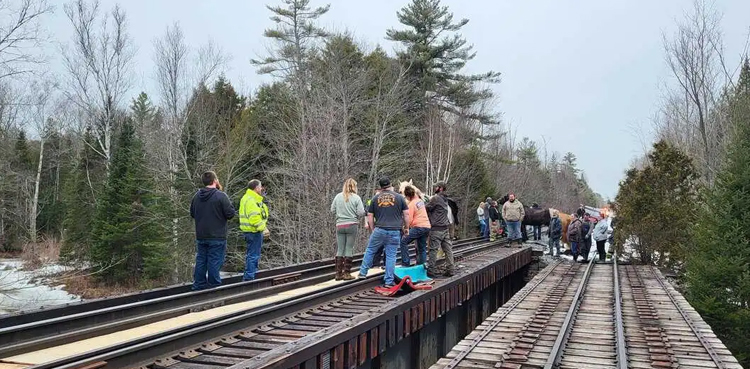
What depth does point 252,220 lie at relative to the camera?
10359 millimetres

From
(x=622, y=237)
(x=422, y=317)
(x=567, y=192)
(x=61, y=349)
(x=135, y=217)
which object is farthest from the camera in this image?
(x=567, y=192)

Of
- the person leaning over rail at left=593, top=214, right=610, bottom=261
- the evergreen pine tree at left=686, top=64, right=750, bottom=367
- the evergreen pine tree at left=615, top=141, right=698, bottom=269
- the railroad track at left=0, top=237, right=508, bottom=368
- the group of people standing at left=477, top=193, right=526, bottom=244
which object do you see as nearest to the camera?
the railroad track at left=0, top=237, right=508, bottom=368

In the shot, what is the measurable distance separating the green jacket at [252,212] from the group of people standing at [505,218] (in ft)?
41.1

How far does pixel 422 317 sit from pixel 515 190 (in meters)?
44.9

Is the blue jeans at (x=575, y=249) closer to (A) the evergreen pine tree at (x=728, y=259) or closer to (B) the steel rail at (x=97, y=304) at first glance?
→ (A) the evergreen pine tree at (x=728, y=259)

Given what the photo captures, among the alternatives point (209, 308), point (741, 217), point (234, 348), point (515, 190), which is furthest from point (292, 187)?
point (515, 190)

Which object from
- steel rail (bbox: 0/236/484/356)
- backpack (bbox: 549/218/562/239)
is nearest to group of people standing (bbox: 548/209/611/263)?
backpack (bbox: 549/218/562/239)

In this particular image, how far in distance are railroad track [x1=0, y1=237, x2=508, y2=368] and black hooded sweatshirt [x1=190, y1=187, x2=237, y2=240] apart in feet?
4.15

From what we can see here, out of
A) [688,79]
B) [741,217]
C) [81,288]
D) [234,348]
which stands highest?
[688,79]

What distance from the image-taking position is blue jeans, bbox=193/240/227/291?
9211 millimetres

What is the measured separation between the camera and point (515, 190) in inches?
2099

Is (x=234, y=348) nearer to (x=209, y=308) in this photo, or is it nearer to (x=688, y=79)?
(x=209, y=308)

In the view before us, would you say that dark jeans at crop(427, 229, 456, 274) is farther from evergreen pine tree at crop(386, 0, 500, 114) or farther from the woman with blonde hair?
evergreen pine tree at crop(386, 0, 500, 114)

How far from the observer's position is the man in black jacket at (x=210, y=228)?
9.13 m
